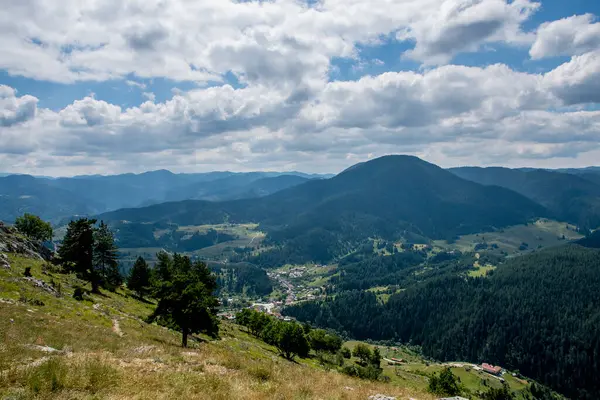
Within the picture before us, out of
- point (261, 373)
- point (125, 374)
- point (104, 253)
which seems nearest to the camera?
point (125, 374)

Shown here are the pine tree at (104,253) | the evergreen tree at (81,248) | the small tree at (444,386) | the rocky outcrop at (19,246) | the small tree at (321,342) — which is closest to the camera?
the evergreen tree at (81,248)

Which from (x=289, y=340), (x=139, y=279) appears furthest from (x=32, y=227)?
(x=289, y=340)

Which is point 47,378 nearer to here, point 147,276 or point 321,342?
point 147,276

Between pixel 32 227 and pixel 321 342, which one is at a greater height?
pixel 32 227

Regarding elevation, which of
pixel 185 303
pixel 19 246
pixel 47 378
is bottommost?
pixel 185 303

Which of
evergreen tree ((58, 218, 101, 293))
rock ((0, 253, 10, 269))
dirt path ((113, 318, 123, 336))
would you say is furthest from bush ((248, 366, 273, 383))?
evergreen tree ((58, 218, 101, 293))

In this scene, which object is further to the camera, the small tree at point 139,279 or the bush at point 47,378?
the small tree at point 139,279

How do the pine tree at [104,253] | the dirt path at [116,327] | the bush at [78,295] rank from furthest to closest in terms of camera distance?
1. the pine tree at [104,253]
2. the bush at [78,295]
3. the dirt path at [116,327]

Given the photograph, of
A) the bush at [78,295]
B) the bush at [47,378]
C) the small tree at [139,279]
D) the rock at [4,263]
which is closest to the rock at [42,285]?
the bush at [78,295]

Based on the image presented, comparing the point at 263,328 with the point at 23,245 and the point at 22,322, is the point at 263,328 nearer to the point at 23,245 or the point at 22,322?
the point at 23,245

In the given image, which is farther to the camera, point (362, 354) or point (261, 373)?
point (362, 354)

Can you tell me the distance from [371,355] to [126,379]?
14385 cm

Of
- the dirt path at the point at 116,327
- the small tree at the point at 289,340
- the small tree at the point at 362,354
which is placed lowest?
the small tree at the point at 362,354

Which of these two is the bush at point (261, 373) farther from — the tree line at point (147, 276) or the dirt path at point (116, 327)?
the dirt path at point (116, 327)
